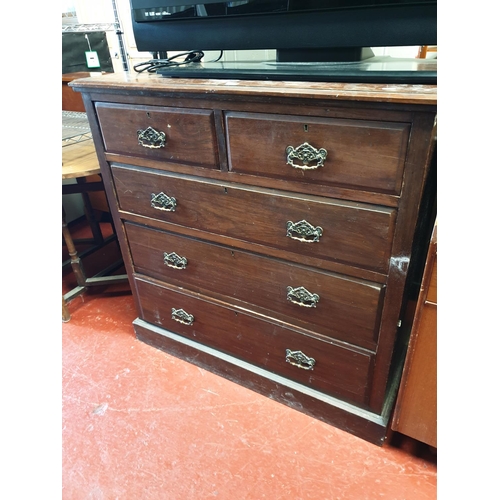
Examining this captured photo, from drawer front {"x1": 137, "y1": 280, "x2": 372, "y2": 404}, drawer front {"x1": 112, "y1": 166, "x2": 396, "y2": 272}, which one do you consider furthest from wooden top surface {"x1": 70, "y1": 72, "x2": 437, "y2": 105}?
drawer front {"x1": 137, "y1": 280, "x2": 372, "y2": 404}

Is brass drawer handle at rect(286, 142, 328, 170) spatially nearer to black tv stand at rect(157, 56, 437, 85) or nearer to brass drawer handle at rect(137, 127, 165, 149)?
black tv stand at rect(157, 56, 437, 85)

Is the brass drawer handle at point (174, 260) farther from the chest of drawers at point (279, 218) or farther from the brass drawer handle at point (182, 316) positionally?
the brass drawer handle at point (182, 316)

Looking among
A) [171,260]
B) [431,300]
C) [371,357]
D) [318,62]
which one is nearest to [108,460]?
[171,260]

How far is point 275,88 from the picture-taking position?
0.80 metres

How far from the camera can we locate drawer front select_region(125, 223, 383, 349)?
95 cm

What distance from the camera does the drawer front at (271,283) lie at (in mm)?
954

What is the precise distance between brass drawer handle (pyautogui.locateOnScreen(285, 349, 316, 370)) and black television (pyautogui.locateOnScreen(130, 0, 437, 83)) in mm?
751

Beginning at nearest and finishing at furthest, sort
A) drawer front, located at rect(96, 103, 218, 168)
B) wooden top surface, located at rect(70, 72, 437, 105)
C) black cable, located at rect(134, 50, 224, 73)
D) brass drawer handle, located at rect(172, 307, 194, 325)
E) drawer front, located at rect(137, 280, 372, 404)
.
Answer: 1. wooden top surface, located at rect(70, 72, 437, 105)
2. drawer front, located at rect(96, 103, 218, 168)
3. drawer front, located at rect(137, 280, 372, 404)
4. black cable, located at rect(134, 50, 224, 73)
5. brass drawer handle, located at rect(172, 307, 194, 325)

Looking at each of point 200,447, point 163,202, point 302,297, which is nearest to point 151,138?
point 163,202

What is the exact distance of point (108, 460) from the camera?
1.10 m

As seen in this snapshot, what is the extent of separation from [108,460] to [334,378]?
2.31 feet
